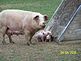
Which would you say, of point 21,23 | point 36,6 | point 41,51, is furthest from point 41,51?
point 36,6

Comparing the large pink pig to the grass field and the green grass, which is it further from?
the green grass

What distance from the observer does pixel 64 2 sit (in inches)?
527

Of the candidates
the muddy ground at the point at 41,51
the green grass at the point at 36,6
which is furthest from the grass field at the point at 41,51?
the green grass at the point at 36,6

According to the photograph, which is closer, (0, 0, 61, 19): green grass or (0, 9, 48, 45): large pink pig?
(0, 9, 48, 45): large pink pig

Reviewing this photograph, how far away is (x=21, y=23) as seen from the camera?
38.2 ft

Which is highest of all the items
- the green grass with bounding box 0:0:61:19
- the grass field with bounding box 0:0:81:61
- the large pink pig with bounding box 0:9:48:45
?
the green grass with bounding box 0:0:61:19

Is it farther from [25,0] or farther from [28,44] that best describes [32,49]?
[25,0]

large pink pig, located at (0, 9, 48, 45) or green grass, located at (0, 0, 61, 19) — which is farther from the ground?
green grass, located at (0, 0, 61, 19)

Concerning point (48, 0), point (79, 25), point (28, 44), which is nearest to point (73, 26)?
point (79, 25)

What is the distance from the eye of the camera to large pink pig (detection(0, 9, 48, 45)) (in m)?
11.2

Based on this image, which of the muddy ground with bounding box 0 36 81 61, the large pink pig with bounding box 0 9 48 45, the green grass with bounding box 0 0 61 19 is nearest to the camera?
the muddy ground with bounding box 0 36 81 61

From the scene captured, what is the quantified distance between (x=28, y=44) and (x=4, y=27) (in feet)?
3.19

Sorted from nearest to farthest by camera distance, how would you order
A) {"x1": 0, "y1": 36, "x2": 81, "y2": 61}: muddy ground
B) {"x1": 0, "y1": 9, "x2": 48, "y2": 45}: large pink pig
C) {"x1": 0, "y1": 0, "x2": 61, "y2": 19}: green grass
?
{"x1": 0, "y1": 36, "x2": 81, "y2": 61}: muddy ground < {"x1": 0, "y1": 9, "x2": 48, "y2": 45}: large pink pig < {"x1": 0, "y1": 0, "x2": 61, "y2": 19}: green grass

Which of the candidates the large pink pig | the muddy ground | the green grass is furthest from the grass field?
the green grass
